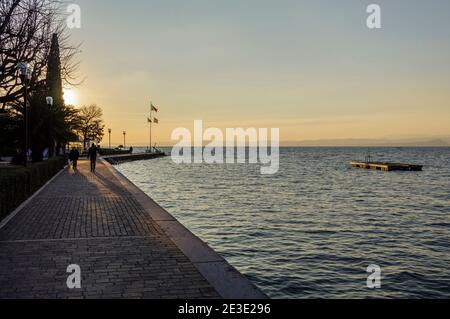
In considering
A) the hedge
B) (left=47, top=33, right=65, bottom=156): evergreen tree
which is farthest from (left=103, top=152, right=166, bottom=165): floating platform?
the hedge

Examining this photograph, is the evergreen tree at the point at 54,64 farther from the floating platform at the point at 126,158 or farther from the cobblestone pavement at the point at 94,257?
the floating platform at the point at 126,158

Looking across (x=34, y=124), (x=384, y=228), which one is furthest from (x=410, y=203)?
(x=34, y=124)

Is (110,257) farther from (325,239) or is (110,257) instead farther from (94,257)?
(325,239)

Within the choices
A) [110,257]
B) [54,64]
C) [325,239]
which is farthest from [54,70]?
[110,257]

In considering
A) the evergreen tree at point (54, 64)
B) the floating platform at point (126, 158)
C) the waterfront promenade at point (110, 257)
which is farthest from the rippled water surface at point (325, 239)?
the floating platform at point (126, 158)

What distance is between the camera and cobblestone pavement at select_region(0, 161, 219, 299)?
222 inches

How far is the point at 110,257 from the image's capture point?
7.28m

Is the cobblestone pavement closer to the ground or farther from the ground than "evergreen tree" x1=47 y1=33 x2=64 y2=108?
closer to the ground

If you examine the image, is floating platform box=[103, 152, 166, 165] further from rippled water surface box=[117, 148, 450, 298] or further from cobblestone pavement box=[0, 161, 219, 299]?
cobblestone pavement box=[0, 161, 219, 299]

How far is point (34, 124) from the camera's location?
3247 cm

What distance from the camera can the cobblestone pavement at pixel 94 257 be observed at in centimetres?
565
